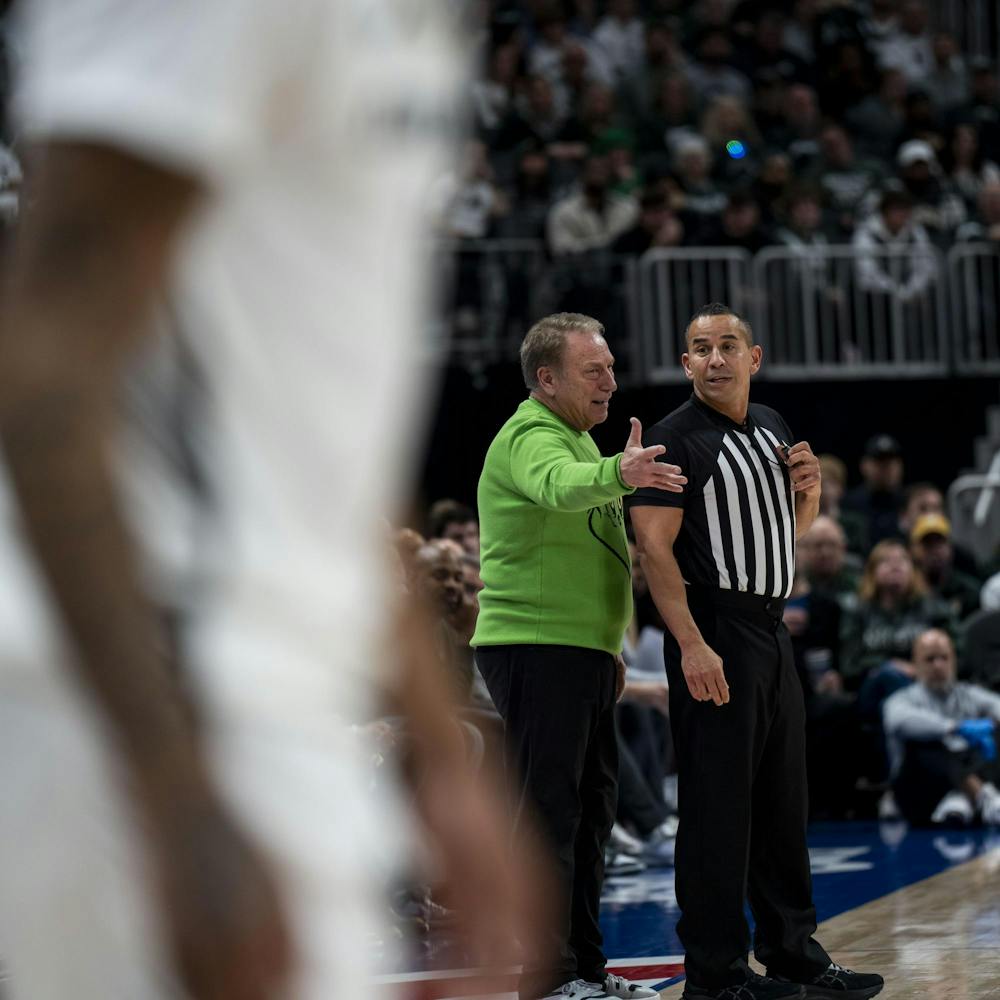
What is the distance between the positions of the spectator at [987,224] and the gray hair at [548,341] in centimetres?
977

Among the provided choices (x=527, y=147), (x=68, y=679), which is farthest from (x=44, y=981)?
(x=527, y=147)

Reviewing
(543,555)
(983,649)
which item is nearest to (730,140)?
(983,649)

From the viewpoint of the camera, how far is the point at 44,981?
5.32 feet

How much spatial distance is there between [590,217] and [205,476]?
42.7ft

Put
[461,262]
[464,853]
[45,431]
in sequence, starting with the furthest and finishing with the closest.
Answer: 1. [461,262]
2. [464,853]
3. [45,431]

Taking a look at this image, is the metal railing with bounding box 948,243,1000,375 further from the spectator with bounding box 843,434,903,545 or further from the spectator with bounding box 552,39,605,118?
the spectator with bounding box 552,39,605,118

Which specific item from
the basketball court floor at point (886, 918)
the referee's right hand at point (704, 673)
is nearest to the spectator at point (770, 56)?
the basketball court floor at point (886, 918)

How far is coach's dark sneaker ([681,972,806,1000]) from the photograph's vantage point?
5812 millimetres

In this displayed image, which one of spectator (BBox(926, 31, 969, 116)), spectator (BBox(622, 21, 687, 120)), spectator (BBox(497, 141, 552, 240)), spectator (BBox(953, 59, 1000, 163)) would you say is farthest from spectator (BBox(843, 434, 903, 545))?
spectator (BBox(926, 31, 969, 116))

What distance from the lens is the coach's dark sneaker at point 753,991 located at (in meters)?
5.81

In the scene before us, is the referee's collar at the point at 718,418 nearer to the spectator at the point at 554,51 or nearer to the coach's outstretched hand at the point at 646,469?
the coach's outstretched hand at the point at 646,469

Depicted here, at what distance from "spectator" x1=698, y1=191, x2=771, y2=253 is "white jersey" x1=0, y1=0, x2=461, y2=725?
1319 centimetres

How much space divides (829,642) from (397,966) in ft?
18.1

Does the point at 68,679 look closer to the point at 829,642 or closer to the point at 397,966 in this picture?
Answer: the point at 397,966
